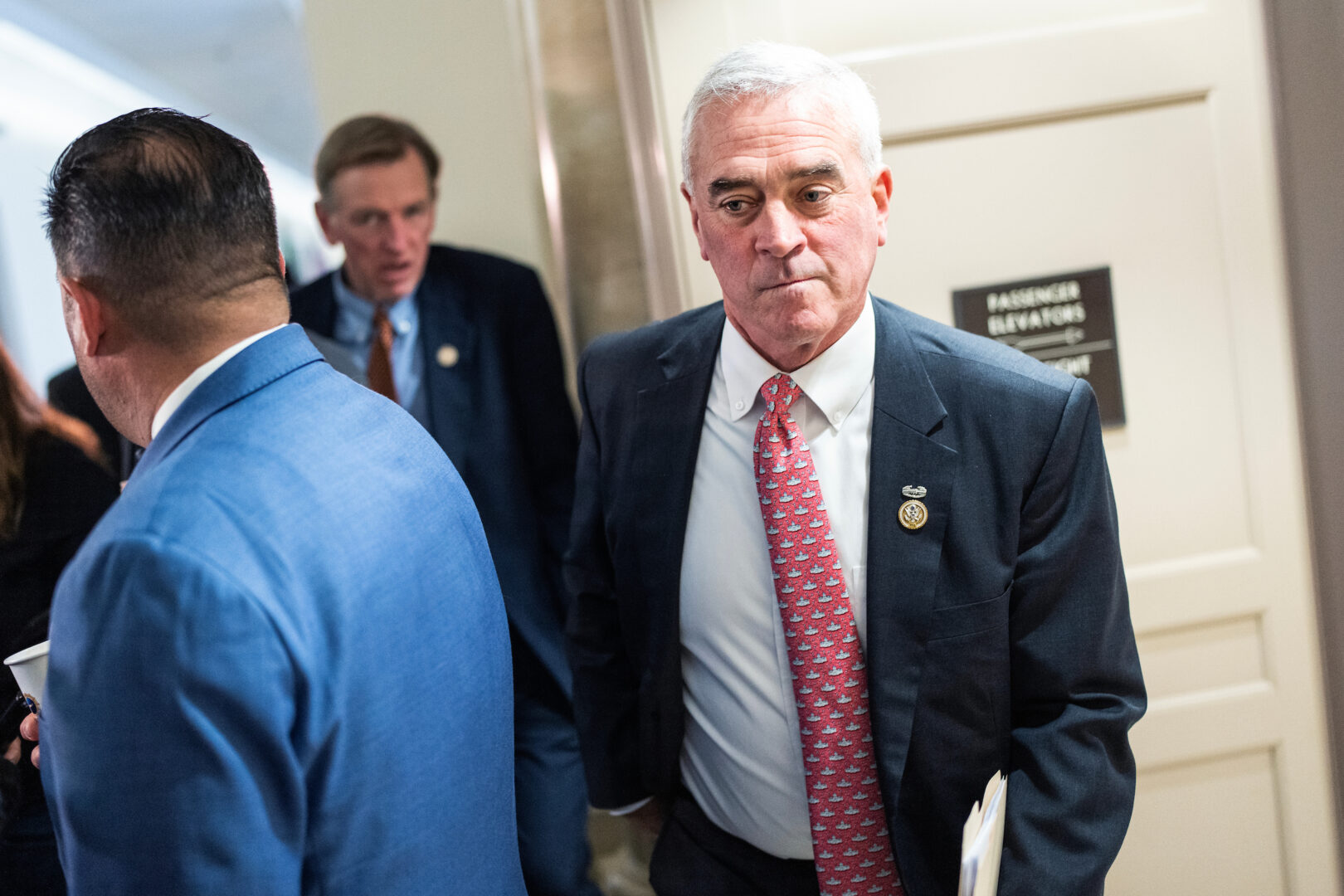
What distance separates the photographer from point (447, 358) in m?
2.35

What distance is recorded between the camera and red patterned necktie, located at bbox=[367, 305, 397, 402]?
91.2 inches

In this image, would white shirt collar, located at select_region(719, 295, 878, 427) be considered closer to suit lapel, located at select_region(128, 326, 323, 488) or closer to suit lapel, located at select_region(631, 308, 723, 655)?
suit lapel, located at select_region(631, 308, 723, 655)

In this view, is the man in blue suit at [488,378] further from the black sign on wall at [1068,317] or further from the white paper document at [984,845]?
the white paper document at [984,845]

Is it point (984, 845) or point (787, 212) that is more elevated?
point (787, 212)

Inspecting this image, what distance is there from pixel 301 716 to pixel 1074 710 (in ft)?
3.28

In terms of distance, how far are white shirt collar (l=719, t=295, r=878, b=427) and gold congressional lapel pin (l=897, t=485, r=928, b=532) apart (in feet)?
0.51

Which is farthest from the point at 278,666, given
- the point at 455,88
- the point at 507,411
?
the point at 455,88

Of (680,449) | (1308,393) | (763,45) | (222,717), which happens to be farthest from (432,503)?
A: (1308,393)

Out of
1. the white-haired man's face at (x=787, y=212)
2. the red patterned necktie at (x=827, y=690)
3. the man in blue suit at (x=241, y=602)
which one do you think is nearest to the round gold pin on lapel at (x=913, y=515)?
the red patterned necktie at (x=827, y=690)

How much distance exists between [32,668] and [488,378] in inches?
56.5

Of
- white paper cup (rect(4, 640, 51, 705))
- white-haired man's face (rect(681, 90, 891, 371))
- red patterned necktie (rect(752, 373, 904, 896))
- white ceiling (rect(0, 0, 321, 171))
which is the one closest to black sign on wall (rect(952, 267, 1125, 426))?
white-haired man's face (rect(681, 90, 891, 371))

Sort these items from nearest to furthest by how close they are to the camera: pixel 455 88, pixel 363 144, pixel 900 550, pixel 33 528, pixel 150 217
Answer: pixel 150 217 → pixel 900 550 → pixel 33 528 → pixel 363 144 → pixel 455 88

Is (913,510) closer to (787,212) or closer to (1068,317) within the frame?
(787,212)

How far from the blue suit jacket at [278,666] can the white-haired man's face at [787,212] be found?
1.75ft
